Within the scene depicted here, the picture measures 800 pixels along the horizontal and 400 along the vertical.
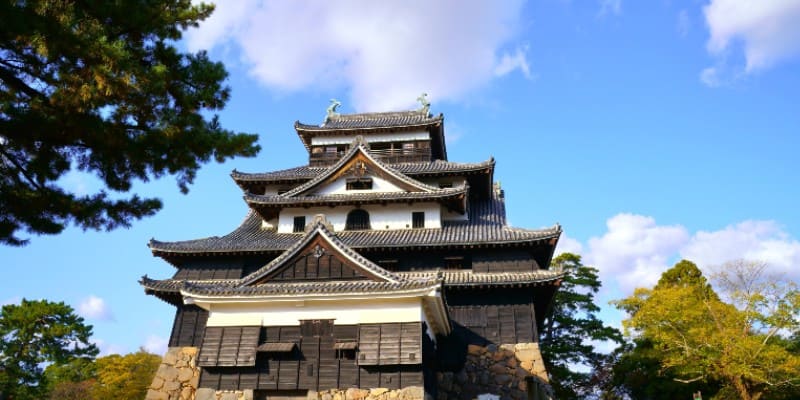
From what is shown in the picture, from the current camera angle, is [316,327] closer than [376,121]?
Yes

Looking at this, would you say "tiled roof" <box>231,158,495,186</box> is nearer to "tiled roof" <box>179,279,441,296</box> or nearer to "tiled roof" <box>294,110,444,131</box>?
"tiled roof" <box>294,110,444,131</box>

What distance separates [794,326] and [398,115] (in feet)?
66.0

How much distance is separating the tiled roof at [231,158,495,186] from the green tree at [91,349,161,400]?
12958mm

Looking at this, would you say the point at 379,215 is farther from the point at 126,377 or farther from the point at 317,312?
the point at 126,377

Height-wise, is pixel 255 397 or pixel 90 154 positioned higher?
pixel 90 154

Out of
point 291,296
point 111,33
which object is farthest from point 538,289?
point 111,33

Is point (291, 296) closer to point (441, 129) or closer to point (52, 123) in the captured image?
point (52, 123)

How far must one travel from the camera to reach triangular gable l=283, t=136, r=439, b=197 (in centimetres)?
2180

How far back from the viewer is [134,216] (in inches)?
360

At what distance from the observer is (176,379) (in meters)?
18.1

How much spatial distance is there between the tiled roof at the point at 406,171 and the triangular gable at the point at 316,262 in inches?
308

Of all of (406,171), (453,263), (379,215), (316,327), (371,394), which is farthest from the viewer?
(406,171)

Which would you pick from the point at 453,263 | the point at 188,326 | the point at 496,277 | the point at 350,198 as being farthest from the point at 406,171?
the point at 188,326

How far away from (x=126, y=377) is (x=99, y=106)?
26.3m
